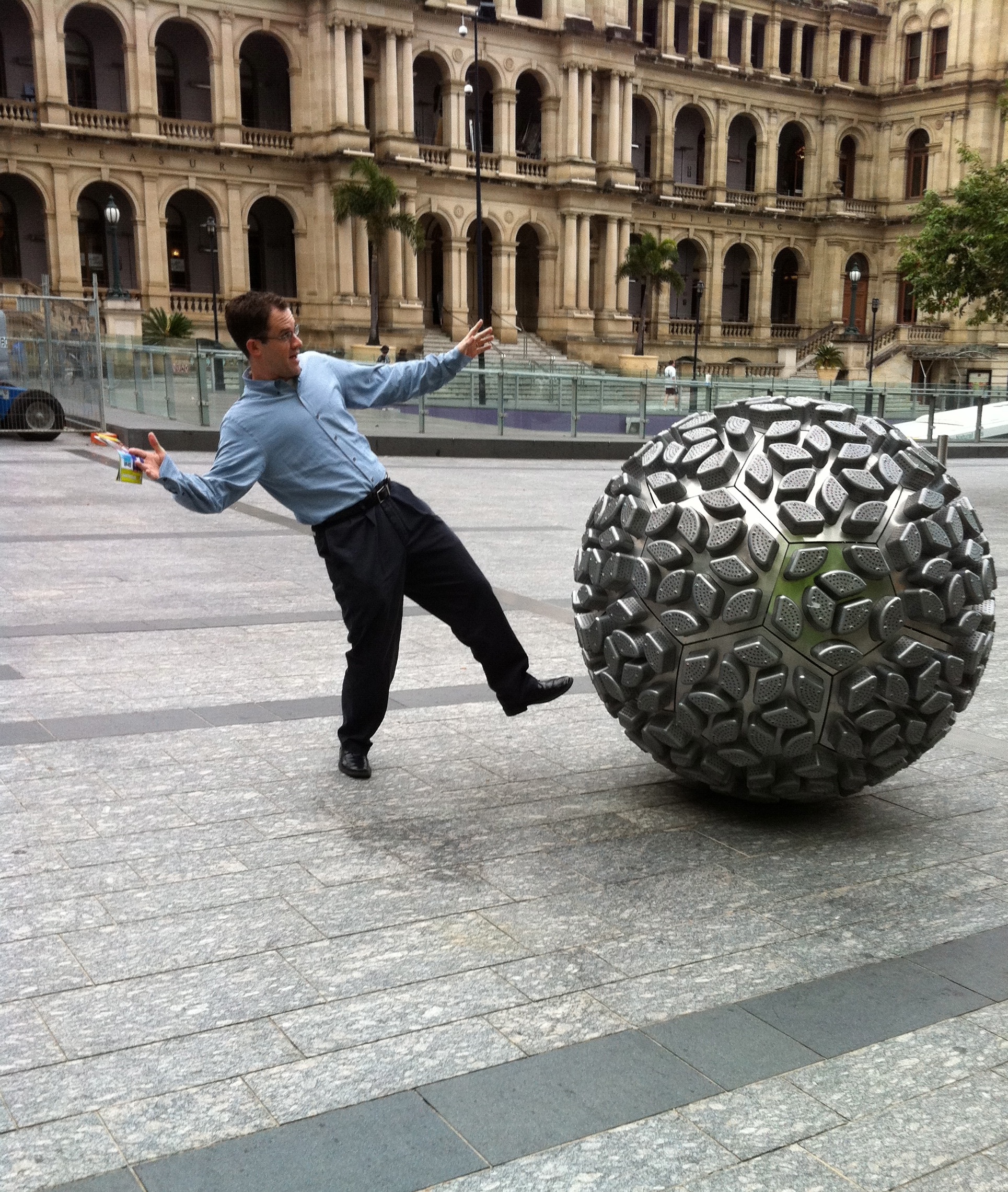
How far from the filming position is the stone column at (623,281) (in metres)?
56.6

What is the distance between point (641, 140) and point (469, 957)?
208 feet

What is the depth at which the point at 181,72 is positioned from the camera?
49.3 meters

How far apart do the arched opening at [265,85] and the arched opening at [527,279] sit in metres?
11.5

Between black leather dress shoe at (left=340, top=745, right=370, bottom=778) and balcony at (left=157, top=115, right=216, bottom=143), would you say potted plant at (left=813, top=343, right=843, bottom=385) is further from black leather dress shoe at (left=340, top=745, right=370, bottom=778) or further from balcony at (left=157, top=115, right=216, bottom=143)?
black leather dress shoe at (left=340, top=745, right=370, bottom=778)

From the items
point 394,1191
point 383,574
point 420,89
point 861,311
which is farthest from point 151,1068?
point 861,311

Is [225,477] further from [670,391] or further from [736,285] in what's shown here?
[736,285]

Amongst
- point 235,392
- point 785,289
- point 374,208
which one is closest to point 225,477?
point 235,392

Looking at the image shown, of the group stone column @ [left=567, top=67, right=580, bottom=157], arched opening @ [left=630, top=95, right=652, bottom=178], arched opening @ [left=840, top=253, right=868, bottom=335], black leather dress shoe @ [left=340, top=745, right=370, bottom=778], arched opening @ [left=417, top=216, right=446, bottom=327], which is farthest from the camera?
arched opening @ [left=840, top=253, right=868, bottom=335]

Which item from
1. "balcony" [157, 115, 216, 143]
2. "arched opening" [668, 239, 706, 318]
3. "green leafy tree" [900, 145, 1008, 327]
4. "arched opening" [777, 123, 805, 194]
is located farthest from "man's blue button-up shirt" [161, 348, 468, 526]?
"arched opening" [777, 123, 805, 194]

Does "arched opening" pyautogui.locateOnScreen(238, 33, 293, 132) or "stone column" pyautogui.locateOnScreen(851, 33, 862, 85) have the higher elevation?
"stone column" pyautogui.locateOnScreen(851, 33, 862, 85)

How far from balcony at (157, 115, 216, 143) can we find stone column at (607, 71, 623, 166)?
17575mm

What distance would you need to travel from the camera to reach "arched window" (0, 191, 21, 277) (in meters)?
45.8

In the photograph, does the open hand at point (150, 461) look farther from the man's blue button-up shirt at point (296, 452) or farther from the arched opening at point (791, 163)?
the arched opening at point (791, 163)

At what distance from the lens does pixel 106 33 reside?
4759 centimetres
